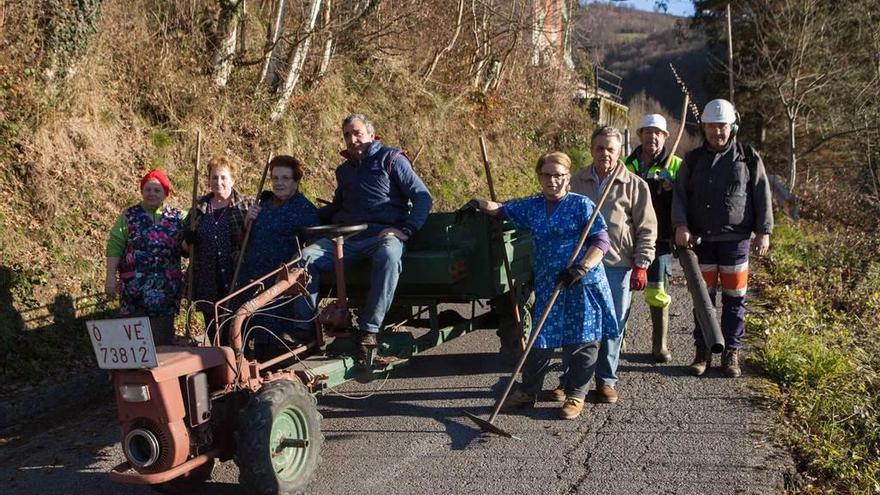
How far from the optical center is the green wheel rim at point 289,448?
4641mm

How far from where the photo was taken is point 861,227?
691 inches

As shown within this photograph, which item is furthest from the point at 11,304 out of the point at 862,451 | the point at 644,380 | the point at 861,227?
the point at 861,227

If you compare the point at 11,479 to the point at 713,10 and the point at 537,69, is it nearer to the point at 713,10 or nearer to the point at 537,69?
the point at 537,69

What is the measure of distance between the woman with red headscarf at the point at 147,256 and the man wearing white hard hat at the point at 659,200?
12.2 ft

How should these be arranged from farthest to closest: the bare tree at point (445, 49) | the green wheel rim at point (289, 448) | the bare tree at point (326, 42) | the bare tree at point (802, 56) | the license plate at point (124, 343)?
the bare tree at point (802, 56) → the bare tree at point (445, 49) → the bare tree at point (326, 42) → the green wheel rim at point (289, 448) → the license plate at point (124, 343)

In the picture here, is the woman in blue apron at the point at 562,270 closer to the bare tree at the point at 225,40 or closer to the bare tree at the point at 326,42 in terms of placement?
the bare tree at the point at 225,40

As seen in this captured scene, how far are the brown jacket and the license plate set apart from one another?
330 cm

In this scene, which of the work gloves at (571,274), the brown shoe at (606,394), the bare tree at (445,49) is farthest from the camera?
the bare tree at (445,49)

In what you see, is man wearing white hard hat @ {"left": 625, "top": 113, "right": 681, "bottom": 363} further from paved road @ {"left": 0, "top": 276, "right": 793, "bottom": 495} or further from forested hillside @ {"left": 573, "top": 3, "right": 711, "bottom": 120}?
forested hillside @ {"left": 573, "top": 3, "right": 711, "bottom": 120}

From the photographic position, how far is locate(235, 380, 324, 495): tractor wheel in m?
4.47

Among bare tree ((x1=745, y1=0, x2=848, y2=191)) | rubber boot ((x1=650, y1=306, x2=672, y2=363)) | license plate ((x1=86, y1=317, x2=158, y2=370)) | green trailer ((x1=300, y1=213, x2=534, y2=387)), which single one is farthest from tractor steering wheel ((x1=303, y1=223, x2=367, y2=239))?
bare tree ((x1=745, y1=0, x2=848, y2=191))

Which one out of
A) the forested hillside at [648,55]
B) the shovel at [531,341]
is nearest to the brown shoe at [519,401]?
the shovel at [531,341]

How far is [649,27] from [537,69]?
81.1 meters

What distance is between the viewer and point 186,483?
15.9 feet
